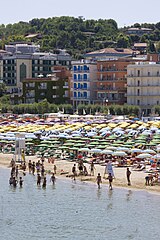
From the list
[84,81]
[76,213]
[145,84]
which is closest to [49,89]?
[84,81]

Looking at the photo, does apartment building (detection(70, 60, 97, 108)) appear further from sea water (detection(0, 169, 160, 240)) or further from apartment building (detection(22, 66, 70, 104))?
sea water (detection(0, 169, 160, 240))

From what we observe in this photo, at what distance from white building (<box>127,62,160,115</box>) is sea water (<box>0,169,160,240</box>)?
50.2 meters

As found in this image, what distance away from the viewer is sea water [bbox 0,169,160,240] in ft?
114

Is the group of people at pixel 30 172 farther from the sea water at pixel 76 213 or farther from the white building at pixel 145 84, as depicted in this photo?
the white building at pixel 145 84

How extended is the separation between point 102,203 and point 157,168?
8.85m

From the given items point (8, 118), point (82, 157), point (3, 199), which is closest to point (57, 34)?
point (8, 118)

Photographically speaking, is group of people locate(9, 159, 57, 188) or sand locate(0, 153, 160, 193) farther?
group of people locate(9, 159, 57, 188)

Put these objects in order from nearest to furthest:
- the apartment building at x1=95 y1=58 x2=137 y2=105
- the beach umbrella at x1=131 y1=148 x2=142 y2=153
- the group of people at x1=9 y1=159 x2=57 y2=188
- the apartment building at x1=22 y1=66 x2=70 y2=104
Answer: the group of people at x1=9 y1=159 x2=57 y2=188, the beach umbrella at x1=131 y1=148 x2=142 y2=153, the apartment building at x1=95 y1=58 x2=137 y2=105, the apartment building at x1=22 y1=66 x2=70 y2=104

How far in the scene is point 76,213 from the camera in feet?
128

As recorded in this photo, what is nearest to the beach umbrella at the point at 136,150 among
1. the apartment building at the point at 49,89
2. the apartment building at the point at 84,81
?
the apartment building at the point at 84,81

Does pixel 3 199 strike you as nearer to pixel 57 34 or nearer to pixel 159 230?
pixel 159 230

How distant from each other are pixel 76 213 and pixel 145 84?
60066 millimetres

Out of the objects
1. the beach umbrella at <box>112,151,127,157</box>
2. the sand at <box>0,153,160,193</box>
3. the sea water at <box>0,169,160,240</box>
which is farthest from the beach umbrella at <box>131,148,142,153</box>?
the sea water at <box>0,169,160,240</box>

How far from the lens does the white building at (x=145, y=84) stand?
317 ft
